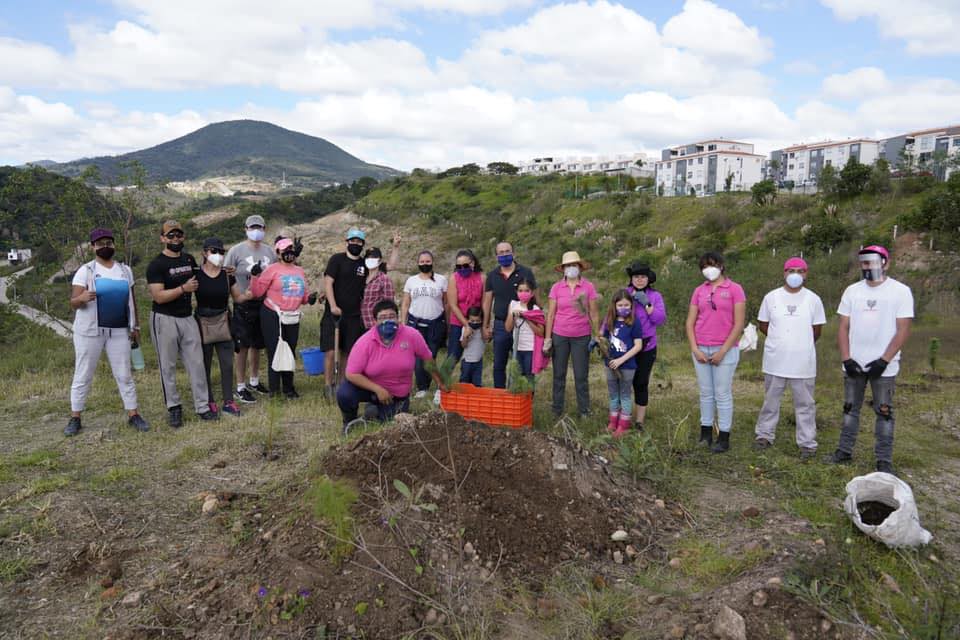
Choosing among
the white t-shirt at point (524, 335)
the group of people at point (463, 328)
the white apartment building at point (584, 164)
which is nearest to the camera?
the group of people at point (463, 328)

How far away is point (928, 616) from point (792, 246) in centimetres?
2337

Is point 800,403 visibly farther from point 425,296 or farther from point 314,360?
point 314,360

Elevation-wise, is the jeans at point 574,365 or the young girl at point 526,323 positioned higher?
the young girl at point 526,323

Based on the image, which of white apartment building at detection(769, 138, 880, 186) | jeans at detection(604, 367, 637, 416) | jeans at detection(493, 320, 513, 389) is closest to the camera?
jeans at detection(604, 367, 637, 416)

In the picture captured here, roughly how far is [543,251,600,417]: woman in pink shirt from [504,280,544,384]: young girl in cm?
11

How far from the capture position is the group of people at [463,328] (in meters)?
4.83

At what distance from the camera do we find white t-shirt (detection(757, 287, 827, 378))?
4.91m

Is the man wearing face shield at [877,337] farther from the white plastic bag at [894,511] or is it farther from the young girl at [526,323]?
the young girl at [526,323]

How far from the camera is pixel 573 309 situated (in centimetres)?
567

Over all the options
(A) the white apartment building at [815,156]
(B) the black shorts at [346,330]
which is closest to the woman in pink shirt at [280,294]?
(B) the black shorts at [346,330]

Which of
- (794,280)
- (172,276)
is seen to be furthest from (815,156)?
(172,276)

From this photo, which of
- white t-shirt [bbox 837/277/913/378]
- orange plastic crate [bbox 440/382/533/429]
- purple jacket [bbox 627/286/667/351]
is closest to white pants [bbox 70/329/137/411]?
orange plastic crate [bbox 440/382/533/429]

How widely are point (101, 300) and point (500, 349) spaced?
3569 millimetres

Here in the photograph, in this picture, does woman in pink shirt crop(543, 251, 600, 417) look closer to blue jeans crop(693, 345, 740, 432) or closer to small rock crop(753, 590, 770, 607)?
blue jeans crop(693, 345, 740, 432)
